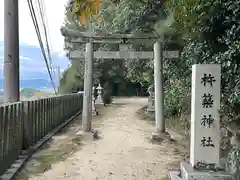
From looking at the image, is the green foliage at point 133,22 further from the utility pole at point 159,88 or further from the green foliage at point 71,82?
the green foliage at point 71,82

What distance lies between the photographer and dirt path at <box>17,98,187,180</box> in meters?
6.05

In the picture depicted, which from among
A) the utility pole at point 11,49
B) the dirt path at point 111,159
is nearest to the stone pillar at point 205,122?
the dirt path at point 111,159

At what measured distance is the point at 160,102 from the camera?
10148mm

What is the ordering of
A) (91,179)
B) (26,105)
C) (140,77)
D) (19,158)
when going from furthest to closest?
(140,77) < (26,105) < (19,158) < (91,179)

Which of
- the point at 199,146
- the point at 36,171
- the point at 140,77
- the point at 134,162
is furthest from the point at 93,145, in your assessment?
the point at 140,77

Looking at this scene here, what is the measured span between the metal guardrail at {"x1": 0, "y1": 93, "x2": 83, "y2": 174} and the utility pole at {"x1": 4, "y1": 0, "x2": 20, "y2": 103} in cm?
34

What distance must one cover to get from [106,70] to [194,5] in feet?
78.3

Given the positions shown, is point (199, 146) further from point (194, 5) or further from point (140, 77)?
point (140, 77)

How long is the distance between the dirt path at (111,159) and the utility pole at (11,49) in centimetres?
147

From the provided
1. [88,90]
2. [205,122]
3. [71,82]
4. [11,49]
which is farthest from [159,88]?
[71,82]

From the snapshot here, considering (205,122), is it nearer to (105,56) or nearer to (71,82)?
(105,56)

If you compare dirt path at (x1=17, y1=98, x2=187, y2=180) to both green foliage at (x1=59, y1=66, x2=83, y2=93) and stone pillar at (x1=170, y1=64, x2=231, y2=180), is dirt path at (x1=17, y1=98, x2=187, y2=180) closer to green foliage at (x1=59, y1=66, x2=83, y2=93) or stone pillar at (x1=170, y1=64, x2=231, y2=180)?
stone pillar at (x1=170, y1=64, x2=231, y2=180)

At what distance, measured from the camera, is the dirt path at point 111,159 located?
6.05m

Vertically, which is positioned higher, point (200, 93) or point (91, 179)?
point (200, 93)
